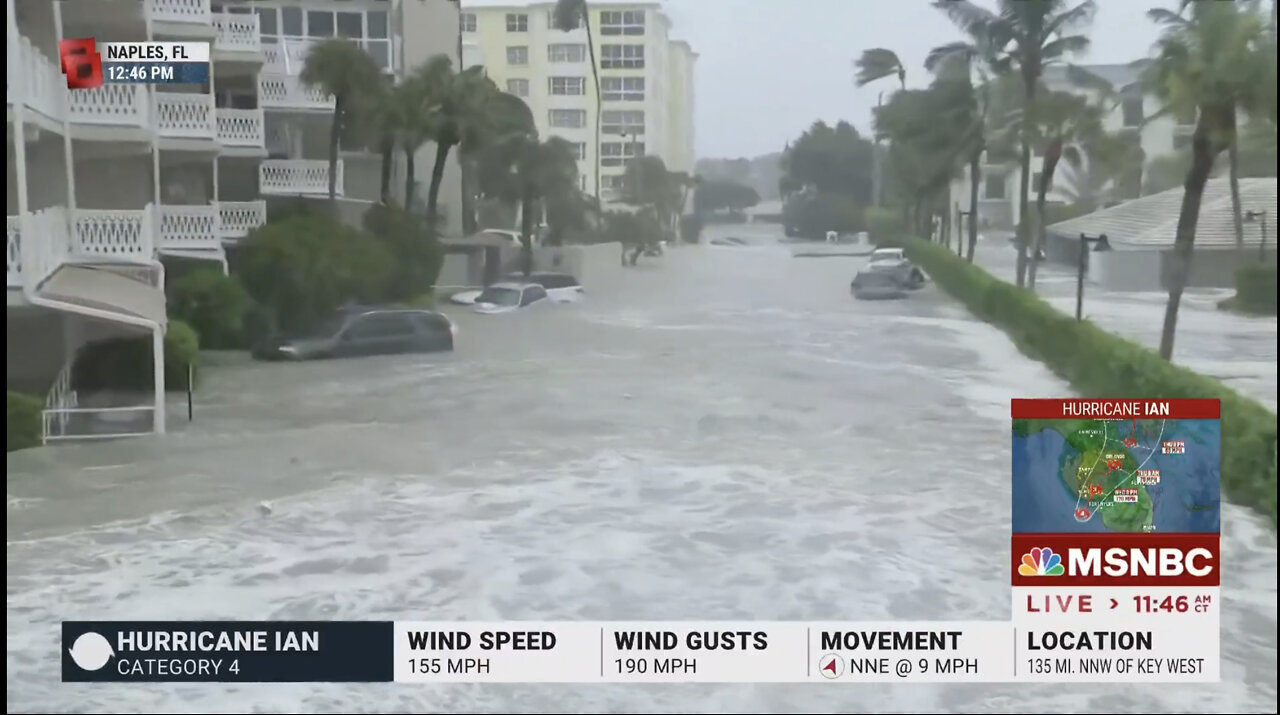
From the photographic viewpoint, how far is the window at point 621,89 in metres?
3.51

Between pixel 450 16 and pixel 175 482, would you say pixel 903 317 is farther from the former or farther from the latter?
pixel 175 482

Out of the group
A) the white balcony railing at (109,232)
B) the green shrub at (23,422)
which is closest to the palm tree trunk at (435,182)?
the white balcony railing at (109,232)

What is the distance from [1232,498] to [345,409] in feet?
7.64

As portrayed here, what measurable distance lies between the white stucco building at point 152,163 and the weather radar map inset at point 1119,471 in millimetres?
1757

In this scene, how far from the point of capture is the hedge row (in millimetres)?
2939

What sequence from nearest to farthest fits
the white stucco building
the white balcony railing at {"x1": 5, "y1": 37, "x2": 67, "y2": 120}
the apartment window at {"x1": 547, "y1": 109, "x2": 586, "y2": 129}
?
the white balcony railing at {"x1": 5, "y1": 37, "x2": 67, "y2": 120} → the white stucco building → the apartment window at {"x1": 547, "y1": 109, "x2": 586, "y2": 129}

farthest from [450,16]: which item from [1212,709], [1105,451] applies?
[1212,709]

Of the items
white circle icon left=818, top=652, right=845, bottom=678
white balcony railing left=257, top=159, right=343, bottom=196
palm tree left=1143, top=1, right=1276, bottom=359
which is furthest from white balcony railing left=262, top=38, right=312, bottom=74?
palm tree left=1143, top=1, right=1276, bottom=359

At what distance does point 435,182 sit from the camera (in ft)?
11.7

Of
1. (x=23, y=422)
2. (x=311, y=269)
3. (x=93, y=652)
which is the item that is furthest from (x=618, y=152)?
(x=93, y=652)

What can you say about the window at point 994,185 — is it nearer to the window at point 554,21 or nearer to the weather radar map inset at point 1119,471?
the weather radar map inset at point 1119,471

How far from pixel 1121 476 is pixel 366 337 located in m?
2.06

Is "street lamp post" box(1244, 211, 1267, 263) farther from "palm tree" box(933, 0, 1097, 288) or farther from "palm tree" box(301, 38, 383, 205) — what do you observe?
"palm tree" box(301, 38, 383, 205)

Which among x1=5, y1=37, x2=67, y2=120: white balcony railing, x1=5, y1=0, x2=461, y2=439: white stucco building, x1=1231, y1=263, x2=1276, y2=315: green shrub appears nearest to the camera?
x1=1231, y1=263, x2=1276, y2=315: green shrub
